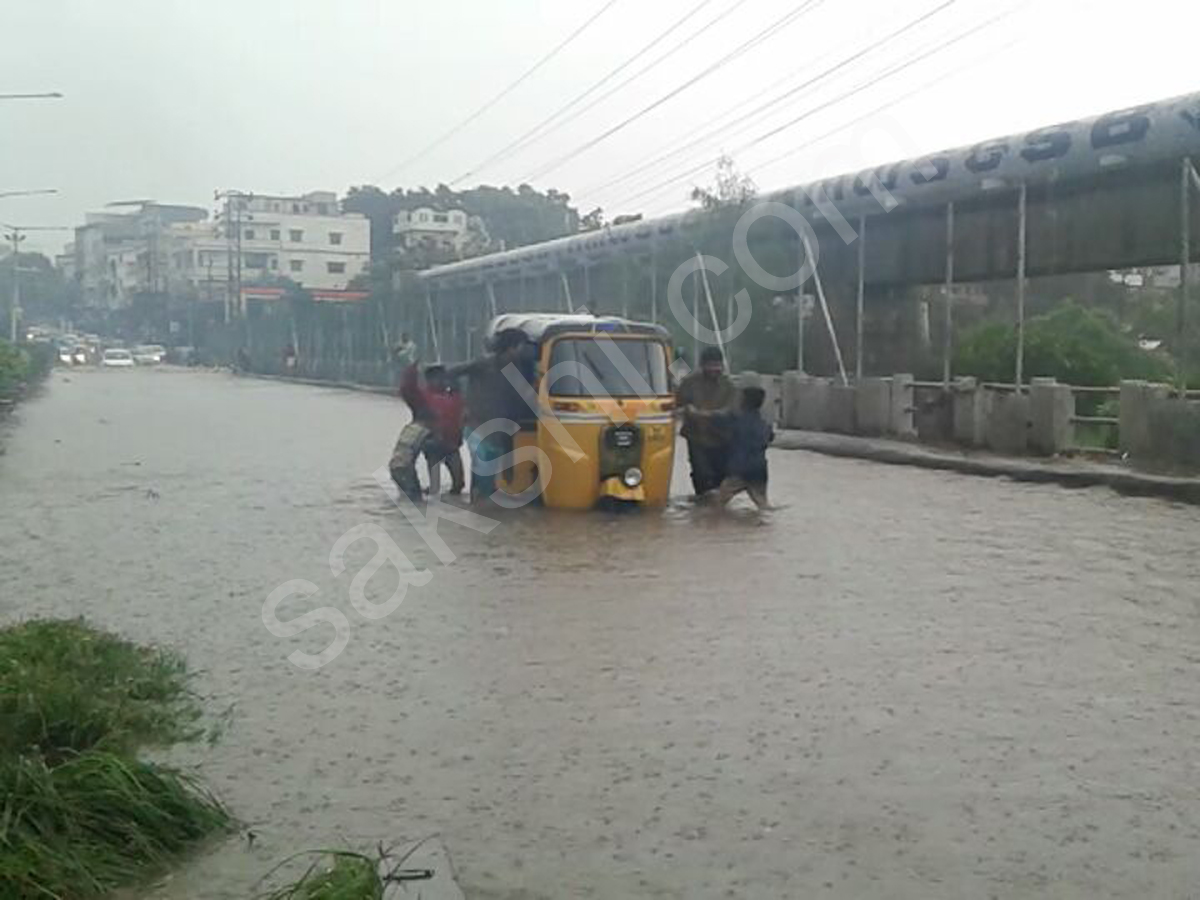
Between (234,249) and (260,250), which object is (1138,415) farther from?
(260,250)

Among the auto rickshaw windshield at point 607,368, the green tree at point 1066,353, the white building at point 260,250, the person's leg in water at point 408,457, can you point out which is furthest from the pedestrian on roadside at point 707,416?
the white building at point 260,250

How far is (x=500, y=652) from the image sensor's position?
848 cm

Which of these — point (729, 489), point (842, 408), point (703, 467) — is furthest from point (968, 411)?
point (729, 489)

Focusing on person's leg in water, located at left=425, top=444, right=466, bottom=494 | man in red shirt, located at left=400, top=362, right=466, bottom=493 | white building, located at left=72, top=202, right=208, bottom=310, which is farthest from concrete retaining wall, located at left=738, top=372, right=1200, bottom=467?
white building, located at left=72, top=202, right=208, bottom=310

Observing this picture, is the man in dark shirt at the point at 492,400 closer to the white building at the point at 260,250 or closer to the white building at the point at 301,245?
the white building at the point at 260,250

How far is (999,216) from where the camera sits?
27500 mm

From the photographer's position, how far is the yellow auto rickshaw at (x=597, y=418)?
573 inches

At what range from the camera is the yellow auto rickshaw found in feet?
47.8

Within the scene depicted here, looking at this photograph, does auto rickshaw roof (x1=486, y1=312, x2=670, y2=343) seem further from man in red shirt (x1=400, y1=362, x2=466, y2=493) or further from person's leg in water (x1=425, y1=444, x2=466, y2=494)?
person's leg in water (x1=425, y1=444, x2=466, y2=494)

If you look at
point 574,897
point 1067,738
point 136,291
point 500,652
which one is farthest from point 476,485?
point 136,291

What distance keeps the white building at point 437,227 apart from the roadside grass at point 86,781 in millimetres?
73464

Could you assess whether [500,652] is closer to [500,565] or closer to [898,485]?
[500,565]

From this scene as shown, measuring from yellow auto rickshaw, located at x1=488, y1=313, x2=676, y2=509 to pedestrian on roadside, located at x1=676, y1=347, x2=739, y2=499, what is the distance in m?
0.52

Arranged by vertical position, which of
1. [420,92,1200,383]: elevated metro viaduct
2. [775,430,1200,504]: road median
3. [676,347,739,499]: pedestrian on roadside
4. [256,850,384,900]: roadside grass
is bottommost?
[775,430,1200,504]: road median
